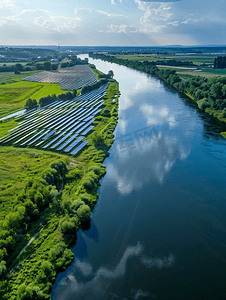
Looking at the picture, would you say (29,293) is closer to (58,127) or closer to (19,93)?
(58,127)

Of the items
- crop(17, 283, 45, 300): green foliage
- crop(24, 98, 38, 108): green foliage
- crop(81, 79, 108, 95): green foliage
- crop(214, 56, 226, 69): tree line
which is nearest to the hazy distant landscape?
crop(17, 283, 45, 300): green foliage

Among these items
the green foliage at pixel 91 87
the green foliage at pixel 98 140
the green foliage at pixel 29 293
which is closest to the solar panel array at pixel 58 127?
the green foliage at pixel 98 140

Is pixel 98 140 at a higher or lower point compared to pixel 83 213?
higher

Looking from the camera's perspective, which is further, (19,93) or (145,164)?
(19,93)

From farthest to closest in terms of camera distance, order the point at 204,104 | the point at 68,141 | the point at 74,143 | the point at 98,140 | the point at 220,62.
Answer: the point at 220,62, the point at 204,104, the point at 68,141, the point at 74,143, the point at 98,140

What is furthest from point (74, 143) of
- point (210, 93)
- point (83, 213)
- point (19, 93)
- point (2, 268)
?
point (19, 93)

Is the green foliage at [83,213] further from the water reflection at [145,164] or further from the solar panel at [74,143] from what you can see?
the solar panel at [74,143]

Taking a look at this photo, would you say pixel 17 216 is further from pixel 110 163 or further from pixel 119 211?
pixel 110 163
